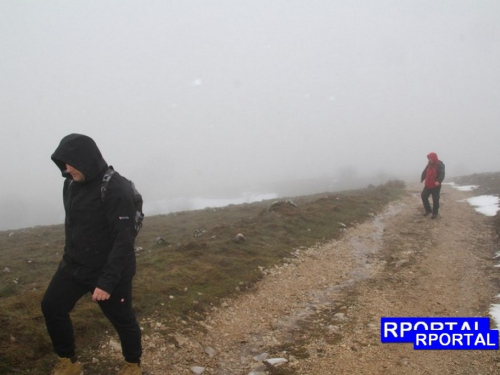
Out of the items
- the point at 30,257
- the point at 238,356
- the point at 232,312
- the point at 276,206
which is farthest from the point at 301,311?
the point at 30,257

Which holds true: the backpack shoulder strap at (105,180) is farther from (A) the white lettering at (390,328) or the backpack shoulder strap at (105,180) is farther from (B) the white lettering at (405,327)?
(B) the white lettering at (405,327)

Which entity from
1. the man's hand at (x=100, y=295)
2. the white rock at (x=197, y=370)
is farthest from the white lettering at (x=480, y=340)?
the man's hand at (x=100, y=295)

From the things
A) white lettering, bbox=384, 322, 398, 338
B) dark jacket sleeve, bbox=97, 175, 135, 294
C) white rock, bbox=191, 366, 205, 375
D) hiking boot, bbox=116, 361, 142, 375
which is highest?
dark jacket sleeve, bbox=97, 175, 135, 294

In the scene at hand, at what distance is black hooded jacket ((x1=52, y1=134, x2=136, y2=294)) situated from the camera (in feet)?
14.0

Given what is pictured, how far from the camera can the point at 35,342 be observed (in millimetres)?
5320

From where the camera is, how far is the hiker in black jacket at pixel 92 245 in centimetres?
427

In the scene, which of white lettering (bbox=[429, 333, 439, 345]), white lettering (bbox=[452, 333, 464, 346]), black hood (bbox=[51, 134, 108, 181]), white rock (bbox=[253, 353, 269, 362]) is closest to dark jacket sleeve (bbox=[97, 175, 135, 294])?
black hood (bbox=[51, 134, 108, 181])

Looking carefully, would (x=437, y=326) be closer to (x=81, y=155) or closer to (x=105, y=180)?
(x=105, y=180)

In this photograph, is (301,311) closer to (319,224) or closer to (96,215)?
(96,215)

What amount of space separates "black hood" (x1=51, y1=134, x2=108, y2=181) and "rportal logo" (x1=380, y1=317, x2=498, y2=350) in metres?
5.56

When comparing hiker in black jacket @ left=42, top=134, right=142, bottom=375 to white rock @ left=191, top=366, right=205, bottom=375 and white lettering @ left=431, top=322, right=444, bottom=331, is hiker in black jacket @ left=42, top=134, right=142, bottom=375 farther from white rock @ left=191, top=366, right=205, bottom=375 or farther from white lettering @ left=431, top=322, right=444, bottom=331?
white lettering @ left=431, top=322, right=444, bottom=331

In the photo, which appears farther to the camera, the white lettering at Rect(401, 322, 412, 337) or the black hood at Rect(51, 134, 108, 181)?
the white lettering at Rect(401, 322, 412, 337)

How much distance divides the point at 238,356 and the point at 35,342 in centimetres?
323

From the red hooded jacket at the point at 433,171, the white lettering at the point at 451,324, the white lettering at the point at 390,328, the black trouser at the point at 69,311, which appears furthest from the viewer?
the red hooded jacket at the point at 433,171
